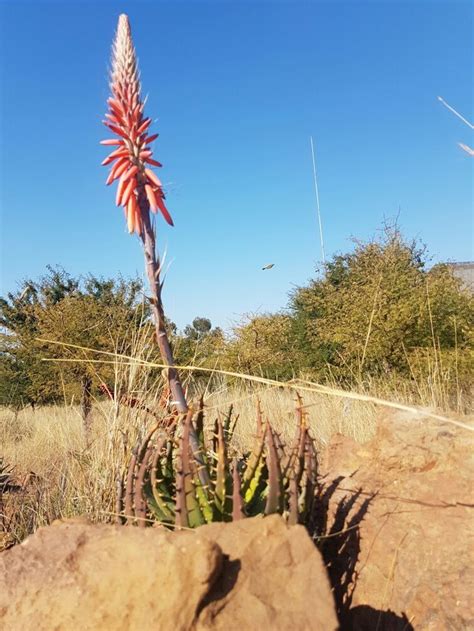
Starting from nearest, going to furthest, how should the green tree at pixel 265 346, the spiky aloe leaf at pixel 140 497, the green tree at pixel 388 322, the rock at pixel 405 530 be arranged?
the rock at pixel 405 530
the spiky aloe leaf at pixel 140 497
the green tree at pixel 388 322
the green tree at pixel 265 346

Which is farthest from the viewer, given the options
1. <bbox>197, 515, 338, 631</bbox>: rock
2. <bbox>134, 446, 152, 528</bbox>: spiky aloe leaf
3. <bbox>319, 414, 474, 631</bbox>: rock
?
<bbox>134, 446, 152, 528</bbox>: spiky aloe leaf

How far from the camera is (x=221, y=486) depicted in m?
2.40

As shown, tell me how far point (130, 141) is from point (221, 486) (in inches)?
64.8

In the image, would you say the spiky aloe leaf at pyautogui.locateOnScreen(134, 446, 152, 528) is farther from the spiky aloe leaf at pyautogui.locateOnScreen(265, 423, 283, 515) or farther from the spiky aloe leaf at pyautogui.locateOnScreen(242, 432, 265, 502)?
the spiky aloe leaf at pyautogui.locateOnScreen(265, 423, 283, 515)

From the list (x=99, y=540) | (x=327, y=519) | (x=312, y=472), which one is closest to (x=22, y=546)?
(x=99, y=540)

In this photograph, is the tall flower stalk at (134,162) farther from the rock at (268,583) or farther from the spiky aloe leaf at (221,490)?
the rock at (268,583)

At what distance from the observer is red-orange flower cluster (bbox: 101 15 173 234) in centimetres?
238

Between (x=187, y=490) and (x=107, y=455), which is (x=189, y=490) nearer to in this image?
(x=187, y=490)

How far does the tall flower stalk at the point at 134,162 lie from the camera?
2379 millimetres

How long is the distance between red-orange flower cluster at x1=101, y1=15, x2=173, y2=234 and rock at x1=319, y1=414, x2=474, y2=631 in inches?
68.8

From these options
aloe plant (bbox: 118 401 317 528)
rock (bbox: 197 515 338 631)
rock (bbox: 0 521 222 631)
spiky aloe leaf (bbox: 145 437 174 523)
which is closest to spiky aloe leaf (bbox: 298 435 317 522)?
aloe plant (bbox: 118 401 317 528)

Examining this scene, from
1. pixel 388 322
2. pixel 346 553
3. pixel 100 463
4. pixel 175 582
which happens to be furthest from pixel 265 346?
pixel 175 582

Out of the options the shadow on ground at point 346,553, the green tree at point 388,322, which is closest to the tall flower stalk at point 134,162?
the shadow on ground at point 346,553

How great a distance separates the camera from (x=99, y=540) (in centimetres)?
204
